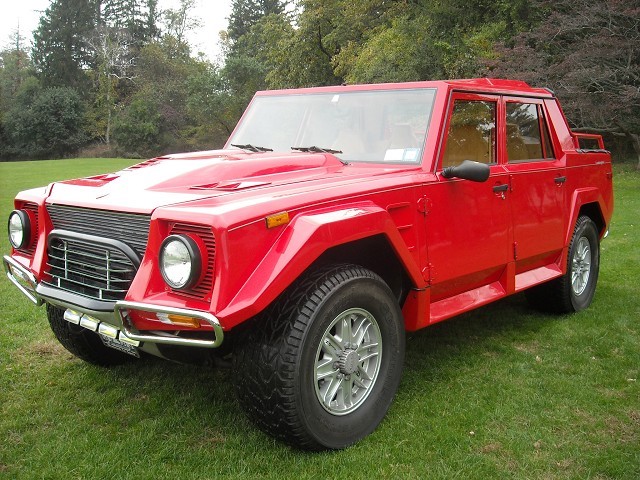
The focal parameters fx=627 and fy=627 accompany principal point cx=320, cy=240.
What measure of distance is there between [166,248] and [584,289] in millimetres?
4405

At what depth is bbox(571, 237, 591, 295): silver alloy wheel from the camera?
5668 mm

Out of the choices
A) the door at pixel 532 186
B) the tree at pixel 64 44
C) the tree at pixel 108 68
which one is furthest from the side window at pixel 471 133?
the tree at pixel 64 44

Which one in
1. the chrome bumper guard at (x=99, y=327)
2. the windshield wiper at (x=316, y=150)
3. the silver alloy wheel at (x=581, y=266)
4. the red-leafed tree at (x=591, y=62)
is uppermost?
the red-leafed tree at (x=591, y=62)

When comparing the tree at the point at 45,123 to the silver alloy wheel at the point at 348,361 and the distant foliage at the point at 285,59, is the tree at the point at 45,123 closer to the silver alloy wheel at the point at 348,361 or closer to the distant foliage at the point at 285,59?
the distant foliage at the point at 285,59

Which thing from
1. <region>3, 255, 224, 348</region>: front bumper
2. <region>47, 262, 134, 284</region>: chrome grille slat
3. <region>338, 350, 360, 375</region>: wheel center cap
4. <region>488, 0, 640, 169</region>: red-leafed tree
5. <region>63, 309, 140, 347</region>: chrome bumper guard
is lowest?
<region>338, 350, 360, 375</region>: wheel center cap

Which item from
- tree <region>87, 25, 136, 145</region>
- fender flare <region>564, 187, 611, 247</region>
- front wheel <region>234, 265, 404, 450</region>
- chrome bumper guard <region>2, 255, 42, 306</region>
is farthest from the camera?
tree <region>87, 25, 136, 145</region>

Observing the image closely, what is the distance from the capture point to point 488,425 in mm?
3588

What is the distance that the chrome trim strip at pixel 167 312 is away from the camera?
8.70ft

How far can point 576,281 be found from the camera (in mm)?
5758

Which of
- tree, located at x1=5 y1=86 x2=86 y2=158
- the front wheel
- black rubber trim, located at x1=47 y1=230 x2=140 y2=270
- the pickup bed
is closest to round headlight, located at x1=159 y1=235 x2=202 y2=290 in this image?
the pickup bed

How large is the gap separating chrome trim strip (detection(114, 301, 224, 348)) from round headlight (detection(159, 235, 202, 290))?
13 cm

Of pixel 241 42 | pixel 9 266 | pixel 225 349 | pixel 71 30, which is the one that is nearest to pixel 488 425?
pixel 225 349

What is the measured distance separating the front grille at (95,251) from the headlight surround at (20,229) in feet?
1.05

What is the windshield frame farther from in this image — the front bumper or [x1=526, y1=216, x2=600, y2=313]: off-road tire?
[x1=526, y1=216, x2=600, y2=313]: off-road tire
